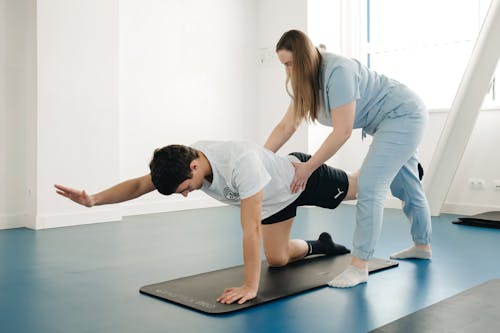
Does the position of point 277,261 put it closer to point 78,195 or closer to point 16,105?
point 78,195

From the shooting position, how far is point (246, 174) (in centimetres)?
180

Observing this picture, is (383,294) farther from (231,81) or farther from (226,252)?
(231,81)

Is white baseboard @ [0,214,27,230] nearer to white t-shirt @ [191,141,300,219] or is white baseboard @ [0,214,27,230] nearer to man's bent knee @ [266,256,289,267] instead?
man's bent knee @ [266,256,289,267]

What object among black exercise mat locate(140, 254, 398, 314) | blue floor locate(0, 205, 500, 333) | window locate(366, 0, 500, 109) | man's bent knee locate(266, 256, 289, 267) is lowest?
blue floor locate(0, 205, 500, 333)

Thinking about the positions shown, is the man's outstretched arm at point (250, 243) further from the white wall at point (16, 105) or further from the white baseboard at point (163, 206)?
the white baseboard at point (163, 206)

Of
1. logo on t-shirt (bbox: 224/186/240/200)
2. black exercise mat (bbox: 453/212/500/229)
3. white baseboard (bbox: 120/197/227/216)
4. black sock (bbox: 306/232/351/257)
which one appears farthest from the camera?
white baseboard (bbox: 120/197/227/216)

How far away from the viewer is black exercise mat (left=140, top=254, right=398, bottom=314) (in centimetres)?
188

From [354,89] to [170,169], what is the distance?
34.5 inches

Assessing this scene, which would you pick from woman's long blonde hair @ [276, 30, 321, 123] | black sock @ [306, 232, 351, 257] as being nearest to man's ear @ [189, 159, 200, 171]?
woman's long blonde hair @ [276, 30, 321, 123]

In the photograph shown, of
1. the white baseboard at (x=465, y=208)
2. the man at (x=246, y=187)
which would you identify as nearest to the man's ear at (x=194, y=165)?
the man at (x=246, y=187)

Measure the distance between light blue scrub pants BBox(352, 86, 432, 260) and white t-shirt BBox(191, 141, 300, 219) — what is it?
0.31 m

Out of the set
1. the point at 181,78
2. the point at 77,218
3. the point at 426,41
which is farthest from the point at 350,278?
the point at 426,41

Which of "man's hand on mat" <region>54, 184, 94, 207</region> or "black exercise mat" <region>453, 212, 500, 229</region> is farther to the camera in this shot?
"black exercise mat" <region>453, 212, 500, 229</region>

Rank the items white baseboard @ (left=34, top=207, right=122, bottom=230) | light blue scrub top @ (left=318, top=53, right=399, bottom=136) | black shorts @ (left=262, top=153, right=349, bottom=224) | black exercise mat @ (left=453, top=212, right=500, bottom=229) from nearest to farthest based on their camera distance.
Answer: light blue scrub top @ (left=318, top=53, right=399, bottom=136) < black shorts @ (left=262, top=153, right=349, bottom=224) < black exercise mat @ (left=453, top=212, right=500, bottom=229) < white baseboard @ (left=34, top=207, right=122, bottom=230)
